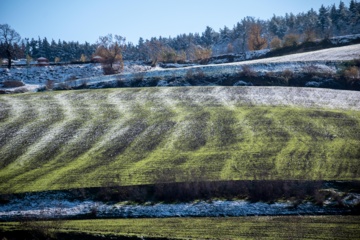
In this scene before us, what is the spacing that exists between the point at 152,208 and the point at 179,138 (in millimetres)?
14439

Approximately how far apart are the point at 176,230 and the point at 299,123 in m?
26.2

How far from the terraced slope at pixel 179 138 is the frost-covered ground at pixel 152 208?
1948 mm

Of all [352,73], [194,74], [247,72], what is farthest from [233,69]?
[352,73]

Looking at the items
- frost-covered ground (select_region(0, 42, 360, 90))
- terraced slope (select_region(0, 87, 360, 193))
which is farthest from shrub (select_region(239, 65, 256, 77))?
terraced slope (select_region(0, 87, 360, 193))

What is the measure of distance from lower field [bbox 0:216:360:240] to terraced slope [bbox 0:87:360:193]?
5902mm

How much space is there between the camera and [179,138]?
40.4 metres

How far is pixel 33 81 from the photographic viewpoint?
89.4m

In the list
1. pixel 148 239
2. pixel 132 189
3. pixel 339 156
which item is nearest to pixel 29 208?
pixel 132 189

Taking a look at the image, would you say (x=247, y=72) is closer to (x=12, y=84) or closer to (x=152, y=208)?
(x=152, y=208)

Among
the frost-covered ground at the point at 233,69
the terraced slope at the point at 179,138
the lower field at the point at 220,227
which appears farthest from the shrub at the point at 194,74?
the lower field at the point at 220,227

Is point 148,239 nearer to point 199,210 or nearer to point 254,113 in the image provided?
point 199,210

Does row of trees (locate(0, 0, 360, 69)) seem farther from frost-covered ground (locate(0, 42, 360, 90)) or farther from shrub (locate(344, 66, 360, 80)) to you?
shrub (locate(344, 66, 360, 80))

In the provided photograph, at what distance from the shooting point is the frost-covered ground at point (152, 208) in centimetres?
2523

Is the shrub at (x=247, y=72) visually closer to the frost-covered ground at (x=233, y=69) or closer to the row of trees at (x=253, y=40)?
Result: the frost-covered ground at (x=233, y=69)
